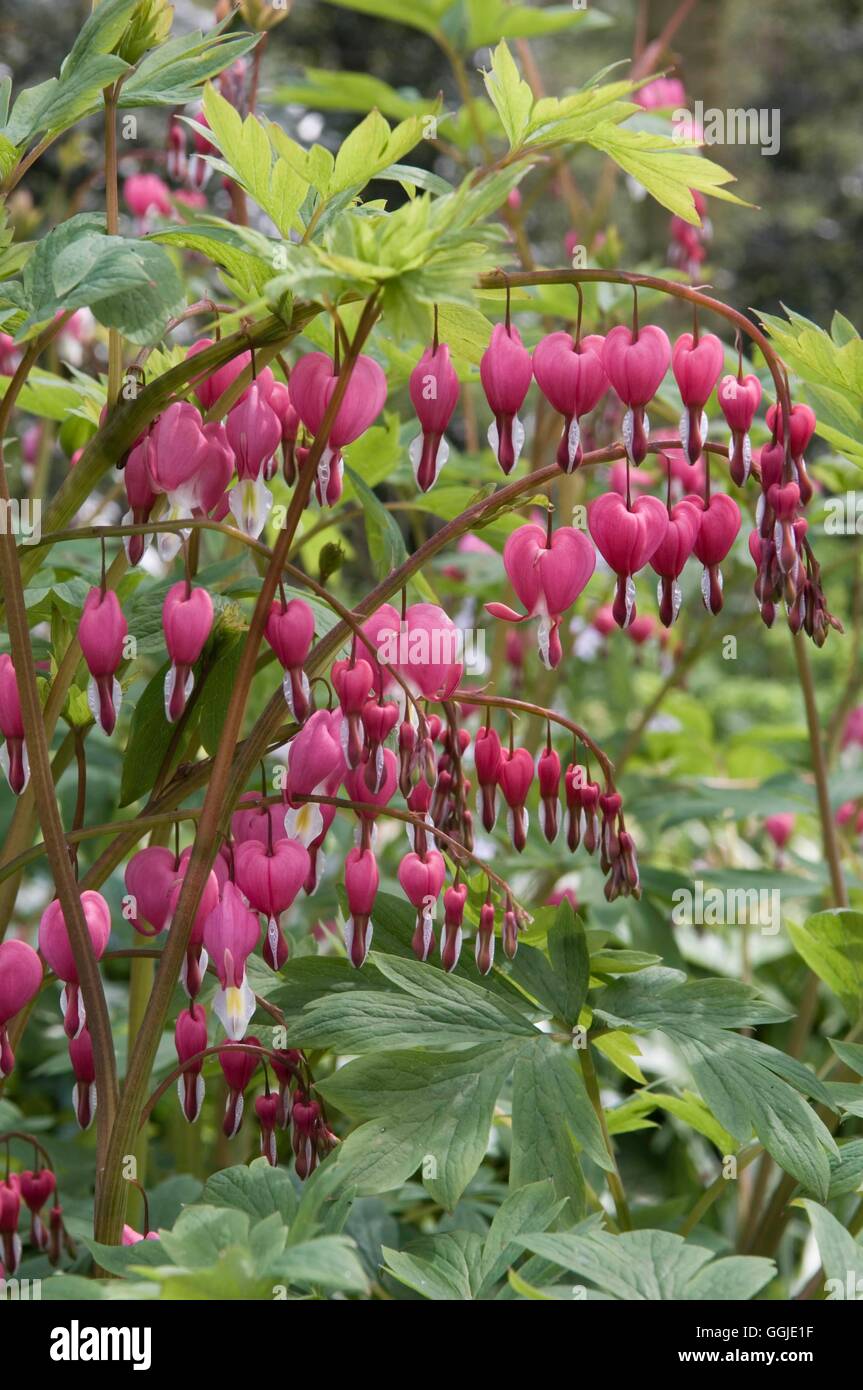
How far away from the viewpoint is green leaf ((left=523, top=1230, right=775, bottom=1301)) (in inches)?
34.7

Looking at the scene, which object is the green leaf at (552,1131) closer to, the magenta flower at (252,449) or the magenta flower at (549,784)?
the magenta flower at (549,784)

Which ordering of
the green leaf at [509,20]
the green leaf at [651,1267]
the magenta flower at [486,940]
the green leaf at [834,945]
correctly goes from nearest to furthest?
the green leaf at [651,1267], the magenta flower at [486,940], the green leaf at [834,945], the green leaf at [509,20]

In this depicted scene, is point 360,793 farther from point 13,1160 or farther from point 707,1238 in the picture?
point 707,1238

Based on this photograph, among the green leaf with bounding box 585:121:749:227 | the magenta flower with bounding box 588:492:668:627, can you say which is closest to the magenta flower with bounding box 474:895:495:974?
the magenta flower with bounding box 588:492:668:627

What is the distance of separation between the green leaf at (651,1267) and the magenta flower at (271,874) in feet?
0.95

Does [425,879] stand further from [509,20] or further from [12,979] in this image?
[509,20]

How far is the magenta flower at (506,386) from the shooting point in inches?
38.0

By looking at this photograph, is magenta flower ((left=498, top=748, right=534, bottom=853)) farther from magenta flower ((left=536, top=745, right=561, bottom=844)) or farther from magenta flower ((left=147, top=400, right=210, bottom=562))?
magenta flower ((left=147, top=400, right=210, bottom=562))

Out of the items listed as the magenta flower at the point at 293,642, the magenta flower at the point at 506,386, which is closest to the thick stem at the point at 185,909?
the magenta flower at the point at 293,642

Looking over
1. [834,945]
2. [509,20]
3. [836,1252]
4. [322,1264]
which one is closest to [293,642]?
[322,1264]

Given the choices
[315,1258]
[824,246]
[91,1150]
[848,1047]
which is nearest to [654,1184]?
[91,1150]

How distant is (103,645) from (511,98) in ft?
1.60

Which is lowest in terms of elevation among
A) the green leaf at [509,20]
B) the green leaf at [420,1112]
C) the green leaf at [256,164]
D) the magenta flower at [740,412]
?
the green leaf at [420,1112]

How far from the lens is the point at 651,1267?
91 centimetres
